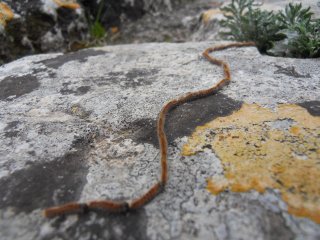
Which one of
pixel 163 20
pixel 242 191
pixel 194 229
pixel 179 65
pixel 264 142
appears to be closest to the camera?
pixel 194 229

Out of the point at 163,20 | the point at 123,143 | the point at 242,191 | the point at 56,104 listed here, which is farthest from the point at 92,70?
the point at 163,20

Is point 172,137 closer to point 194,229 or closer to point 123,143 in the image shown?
point 123,143

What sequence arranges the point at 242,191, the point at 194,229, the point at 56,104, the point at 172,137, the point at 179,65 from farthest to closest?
the point at 179,65, the point at 56,104, the point at 172,137, the point at 242,191, the point at 194,229

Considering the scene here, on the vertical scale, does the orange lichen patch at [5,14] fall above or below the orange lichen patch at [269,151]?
above

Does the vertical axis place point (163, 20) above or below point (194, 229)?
below

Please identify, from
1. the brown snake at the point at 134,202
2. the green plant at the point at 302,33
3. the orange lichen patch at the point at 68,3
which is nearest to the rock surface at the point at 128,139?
the brown snake at the point at 134,202

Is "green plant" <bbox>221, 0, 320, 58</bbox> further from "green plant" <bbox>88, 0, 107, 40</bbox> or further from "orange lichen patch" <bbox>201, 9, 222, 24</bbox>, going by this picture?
"green plant" <bbox>88, 0, 107, 40</bbox>

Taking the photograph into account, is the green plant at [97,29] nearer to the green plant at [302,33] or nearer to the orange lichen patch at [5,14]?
the orange lichen patch at [5,14]
